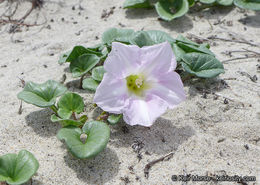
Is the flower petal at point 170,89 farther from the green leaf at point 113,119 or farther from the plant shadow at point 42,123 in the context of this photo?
the plant shadow at point 42,123

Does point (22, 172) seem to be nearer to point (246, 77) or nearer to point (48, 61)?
point (48, 61)

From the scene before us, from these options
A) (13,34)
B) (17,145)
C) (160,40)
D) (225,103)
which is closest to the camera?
(17,145)

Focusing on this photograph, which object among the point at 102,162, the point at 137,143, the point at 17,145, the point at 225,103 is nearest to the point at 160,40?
the point at 225,103

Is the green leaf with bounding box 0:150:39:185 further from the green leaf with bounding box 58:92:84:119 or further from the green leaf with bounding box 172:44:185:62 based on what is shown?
the green leaf with bounding box 172:44:185:62

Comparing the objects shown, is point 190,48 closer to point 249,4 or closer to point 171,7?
point 171,7

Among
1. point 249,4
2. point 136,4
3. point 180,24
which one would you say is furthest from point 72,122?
point 249,4

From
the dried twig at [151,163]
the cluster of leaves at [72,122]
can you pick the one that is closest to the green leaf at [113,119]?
the cluster of leaves at [72,122]

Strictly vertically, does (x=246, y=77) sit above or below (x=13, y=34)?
below
